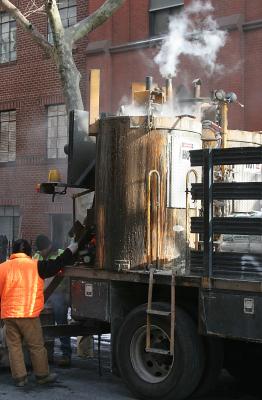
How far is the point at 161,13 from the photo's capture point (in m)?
14.2

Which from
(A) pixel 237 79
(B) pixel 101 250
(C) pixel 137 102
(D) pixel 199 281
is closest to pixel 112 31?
(A) pixel 237 79

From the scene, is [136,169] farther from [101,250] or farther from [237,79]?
[237,79]

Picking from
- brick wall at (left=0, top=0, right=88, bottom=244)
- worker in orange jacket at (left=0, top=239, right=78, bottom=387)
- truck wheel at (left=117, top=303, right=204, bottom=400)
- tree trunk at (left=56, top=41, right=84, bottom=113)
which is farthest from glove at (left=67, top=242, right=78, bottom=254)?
brick wall at (left=0, top=0, right=88, bottom=244)

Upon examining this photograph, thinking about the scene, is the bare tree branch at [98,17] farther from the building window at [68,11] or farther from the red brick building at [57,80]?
the building window at [68,11]

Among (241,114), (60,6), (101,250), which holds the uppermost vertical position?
(60,6)

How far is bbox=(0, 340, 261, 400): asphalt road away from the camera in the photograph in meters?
6.05

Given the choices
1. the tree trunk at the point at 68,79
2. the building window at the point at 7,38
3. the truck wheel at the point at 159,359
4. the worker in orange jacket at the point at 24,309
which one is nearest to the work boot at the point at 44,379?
the worker in orange jacket at the point at 24,309

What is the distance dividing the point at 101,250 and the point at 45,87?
1105 centimetres

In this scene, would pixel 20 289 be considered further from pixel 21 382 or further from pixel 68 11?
pixel 68 11

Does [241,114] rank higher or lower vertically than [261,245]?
higher

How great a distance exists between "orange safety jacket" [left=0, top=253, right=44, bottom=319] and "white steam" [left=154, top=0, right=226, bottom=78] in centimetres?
709

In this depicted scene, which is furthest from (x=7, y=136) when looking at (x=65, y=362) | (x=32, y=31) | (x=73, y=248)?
(x=73, y=248)

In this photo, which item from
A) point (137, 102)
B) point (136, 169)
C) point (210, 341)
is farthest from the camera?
point (137, 102)

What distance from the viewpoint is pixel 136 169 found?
6141 mm
